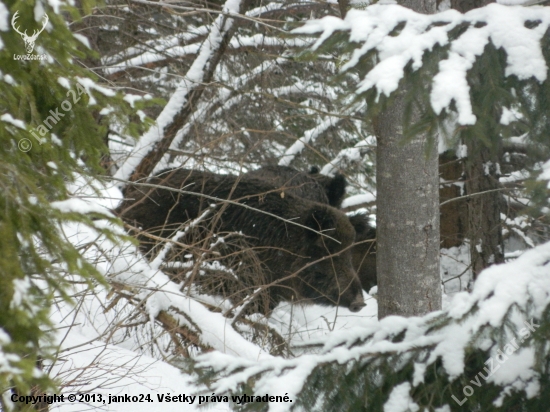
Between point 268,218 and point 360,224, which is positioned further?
point 360,224

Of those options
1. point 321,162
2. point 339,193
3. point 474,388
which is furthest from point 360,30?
point 321,162

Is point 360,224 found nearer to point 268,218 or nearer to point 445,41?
point 268,218

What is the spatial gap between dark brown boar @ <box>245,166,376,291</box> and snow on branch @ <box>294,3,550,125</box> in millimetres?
5347

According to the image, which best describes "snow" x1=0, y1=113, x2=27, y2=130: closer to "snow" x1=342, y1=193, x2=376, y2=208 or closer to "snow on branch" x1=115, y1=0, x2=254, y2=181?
"snow on branch" x1=115, y1=0, x2=254, y2=181

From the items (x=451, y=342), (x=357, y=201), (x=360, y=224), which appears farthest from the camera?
(x=357, y=201)

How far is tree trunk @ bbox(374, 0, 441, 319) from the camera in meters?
3.84

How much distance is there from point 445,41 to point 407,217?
1.71 m

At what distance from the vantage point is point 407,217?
3855mm

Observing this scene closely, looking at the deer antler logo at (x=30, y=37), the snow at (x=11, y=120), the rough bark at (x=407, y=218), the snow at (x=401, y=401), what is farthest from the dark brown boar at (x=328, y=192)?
the snow at (x=401, y=401)

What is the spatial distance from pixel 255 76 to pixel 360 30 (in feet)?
17.4

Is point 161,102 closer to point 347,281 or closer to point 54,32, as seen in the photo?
point 54,32

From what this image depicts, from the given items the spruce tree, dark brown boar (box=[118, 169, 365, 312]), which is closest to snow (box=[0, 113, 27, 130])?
the spruce tree

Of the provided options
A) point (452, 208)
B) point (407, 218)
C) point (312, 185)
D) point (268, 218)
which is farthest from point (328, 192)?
point (407, 218)

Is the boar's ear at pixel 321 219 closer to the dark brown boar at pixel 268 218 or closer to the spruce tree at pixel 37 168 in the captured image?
the dark brown boar at pixel 268 218
